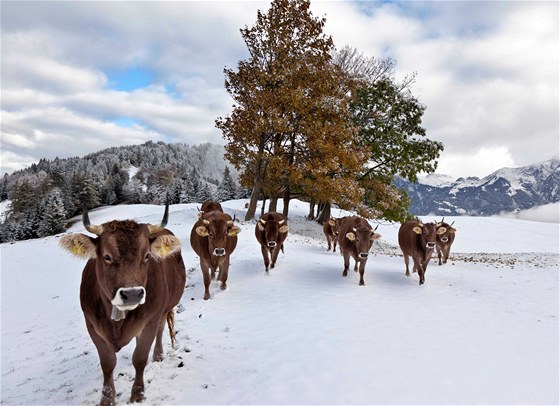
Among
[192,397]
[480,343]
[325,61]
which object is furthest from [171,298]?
[325,61]

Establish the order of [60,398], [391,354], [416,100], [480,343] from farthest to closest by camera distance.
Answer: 1. [416,100]
2. [480,343]
3. [391,354]
4. [60,398]

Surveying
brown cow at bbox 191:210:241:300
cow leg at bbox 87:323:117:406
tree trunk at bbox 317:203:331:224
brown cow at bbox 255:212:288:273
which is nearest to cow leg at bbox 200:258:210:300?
brown cow at bbox 191:210:241:300

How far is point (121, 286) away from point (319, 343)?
162 inches

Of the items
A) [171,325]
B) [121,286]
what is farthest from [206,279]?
[121,286]

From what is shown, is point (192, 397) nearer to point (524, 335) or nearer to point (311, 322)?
point (311, 322)

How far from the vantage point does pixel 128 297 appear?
3598 mm

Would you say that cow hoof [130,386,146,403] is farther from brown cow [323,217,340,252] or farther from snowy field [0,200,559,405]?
brown cow [323,217,340,252]

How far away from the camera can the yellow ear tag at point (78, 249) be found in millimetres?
4105

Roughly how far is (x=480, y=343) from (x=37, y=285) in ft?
52.1

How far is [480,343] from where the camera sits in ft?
22.3

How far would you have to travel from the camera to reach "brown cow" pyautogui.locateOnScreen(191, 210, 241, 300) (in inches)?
344

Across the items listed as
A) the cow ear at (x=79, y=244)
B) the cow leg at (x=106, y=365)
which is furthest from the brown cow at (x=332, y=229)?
the cow ear at (x=79, y=244)

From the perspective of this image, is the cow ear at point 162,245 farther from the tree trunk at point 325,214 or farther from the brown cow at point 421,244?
the tree trunk at point 325,214

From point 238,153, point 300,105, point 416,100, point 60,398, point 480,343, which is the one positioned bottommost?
point 60,398
